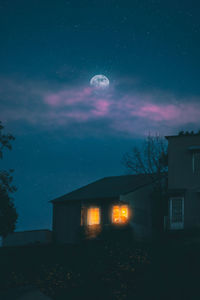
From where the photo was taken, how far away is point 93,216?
34.8 meters

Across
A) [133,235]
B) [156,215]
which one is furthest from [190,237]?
[156,215]

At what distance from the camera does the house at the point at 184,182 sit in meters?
28.4

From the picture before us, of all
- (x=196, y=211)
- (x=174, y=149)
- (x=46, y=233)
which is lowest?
(x=46, y=233)

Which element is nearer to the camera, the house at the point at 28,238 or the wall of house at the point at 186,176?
the wall of house at the point at 186,176

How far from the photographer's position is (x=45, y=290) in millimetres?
18172

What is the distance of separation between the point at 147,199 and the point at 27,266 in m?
14.8

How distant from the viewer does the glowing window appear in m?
34.5

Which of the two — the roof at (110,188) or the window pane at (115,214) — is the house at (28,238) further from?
the window pane at (115,214)

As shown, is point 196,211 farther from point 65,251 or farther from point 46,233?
point 46,233

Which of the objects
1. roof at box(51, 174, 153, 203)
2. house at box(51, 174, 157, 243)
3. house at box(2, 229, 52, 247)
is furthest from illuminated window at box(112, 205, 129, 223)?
house at box(2, 229, 52, 247)

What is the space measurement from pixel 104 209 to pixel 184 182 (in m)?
8.25

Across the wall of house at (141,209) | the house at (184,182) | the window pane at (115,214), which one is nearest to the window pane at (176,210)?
the house at (184,182)

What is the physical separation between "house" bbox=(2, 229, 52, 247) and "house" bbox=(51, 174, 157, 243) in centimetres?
129

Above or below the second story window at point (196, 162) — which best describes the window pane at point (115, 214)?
below
